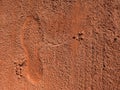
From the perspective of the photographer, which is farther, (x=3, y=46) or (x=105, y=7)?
(x=3, y=46)

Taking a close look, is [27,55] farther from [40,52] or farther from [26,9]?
[26,9]

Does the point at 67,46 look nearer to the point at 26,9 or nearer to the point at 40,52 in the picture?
the point at 40,52

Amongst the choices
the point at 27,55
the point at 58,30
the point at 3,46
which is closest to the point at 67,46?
the point at 58,30

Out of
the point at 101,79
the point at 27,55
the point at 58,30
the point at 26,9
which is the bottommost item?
the point at 101,79

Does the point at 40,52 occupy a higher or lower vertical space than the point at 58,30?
lower
